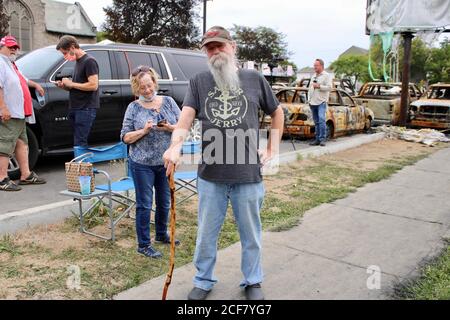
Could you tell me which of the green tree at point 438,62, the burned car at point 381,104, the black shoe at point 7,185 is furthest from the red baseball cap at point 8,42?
the green tree at point 438,62

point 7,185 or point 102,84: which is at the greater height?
point 102,84

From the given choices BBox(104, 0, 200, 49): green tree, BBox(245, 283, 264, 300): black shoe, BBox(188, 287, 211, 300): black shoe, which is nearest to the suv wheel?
BBox(188, 287, 211, 300): black shoe

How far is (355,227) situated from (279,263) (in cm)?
143

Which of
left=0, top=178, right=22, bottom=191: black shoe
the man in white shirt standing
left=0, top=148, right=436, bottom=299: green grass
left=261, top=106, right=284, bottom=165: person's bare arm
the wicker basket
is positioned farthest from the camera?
the man in white shirt standing

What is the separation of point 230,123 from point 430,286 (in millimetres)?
2096

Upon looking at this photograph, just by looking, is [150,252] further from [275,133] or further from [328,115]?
[328,115]

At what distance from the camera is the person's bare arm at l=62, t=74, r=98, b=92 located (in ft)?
18.6

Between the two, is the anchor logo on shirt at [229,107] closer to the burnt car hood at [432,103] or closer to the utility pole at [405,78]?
the utility pole at [405,78]

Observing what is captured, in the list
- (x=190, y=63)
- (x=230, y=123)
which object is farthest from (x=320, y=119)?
(x=230, y=123)

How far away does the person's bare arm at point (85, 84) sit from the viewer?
18.6ft

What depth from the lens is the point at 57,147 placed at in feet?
21.5

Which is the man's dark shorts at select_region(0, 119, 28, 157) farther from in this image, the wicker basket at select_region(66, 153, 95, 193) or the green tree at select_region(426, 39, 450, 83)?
the green tree at select_region(426, 39, 450, 83)

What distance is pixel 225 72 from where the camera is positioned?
311 centimetres
